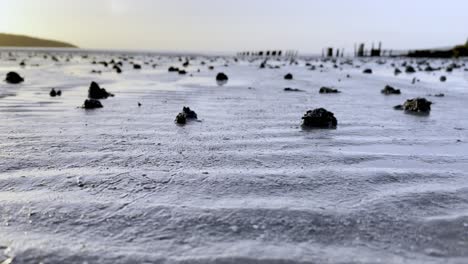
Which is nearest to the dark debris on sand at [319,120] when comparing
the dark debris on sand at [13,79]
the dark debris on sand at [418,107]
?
the dark debris on sand at [418,107]

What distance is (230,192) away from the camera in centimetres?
404

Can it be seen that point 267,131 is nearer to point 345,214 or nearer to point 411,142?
point 411,142

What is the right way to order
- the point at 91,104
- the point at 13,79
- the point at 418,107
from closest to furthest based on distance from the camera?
1. the point at 91,104
2. the point at 418,107
3. the point at 13,79

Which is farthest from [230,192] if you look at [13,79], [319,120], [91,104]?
[13,79]

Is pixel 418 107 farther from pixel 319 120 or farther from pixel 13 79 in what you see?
pixel 13 79

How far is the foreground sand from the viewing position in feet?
9.42

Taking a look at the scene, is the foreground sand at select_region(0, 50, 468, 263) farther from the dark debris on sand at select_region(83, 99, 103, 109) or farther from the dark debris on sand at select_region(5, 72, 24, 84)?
the dark debris on sand at select_region(5, 72, 24, 84)

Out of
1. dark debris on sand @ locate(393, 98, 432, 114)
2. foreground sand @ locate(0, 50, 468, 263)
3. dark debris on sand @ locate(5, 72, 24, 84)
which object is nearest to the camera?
foreground sand @ locate(0, 50, 468, 263)

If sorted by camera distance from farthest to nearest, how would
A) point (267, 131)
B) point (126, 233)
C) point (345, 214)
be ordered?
point (267, 131) < point (345, 214) < point (126, 233)

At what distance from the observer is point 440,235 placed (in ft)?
10.2

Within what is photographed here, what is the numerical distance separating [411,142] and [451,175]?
1904 mm

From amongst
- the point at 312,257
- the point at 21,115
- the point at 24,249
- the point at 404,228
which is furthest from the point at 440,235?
the point at 21,115

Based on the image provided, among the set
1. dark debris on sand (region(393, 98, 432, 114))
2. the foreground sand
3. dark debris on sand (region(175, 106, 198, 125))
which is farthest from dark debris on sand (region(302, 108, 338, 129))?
dark debris on sand (region(393, 98, 432, 114))

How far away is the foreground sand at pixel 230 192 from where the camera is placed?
9.42 ft
